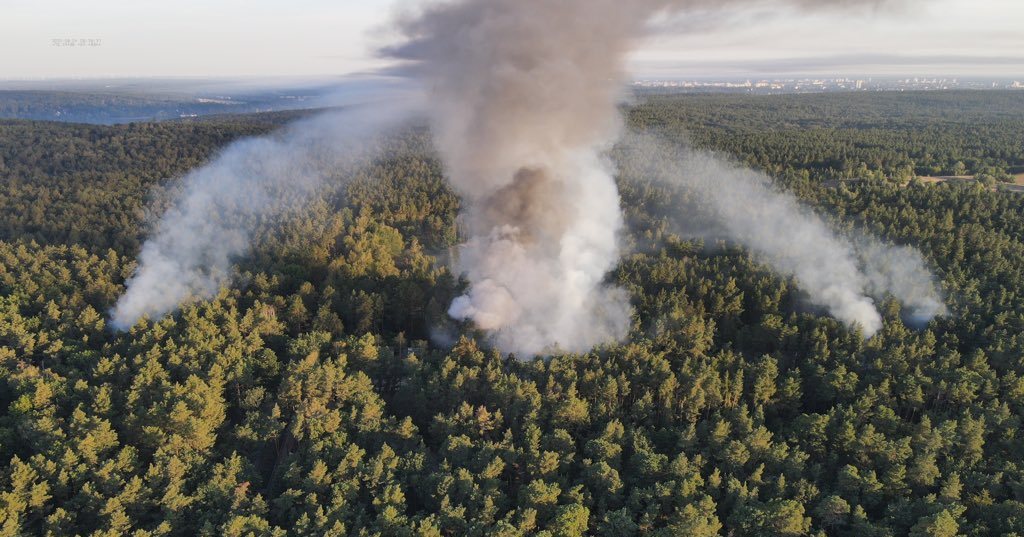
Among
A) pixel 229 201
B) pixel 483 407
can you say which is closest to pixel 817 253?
pixel 483 407

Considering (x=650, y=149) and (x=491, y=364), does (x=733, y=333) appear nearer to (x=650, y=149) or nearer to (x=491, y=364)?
(x=491, y=364)

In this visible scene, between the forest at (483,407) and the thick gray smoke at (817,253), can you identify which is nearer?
the forest at (483,407)

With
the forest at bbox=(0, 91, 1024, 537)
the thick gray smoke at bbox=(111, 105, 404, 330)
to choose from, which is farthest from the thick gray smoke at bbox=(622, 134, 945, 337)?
the thick gray smoke at bbox=(111, 105, 404, 330)

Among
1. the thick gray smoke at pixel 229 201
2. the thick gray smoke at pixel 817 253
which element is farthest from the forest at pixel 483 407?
the thick gray smoke at pixel 229 201

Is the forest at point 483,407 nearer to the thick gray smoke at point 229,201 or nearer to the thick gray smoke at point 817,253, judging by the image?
the thick gray smoke at point 817,253

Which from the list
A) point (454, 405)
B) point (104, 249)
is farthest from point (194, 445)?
point (104, 249)

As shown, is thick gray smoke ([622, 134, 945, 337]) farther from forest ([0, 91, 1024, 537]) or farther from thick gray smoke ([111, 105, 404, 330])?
thick gray smoke ([111, 105, 404, 330])

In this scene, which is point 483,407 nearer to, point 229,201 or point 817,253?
point 817,253
